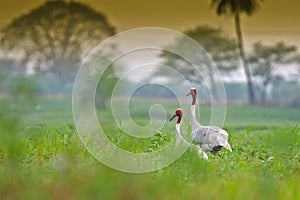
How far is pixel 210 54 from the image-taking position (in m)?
26.0

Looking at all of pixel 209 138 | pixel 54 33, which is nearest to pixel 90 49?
pixel 54 33

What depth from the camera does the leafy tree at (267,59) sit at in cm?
2569

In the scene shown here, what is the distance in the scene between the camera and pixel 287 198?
4.66 m

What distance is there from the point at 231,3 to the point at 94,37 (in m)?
5.07

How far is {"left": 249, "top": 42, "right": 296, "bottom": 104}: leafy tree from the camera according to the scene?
2569cm

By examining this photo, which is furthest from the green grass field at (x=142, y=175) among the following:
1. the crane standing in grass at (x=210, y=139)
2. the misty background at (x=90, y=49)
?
the misty background at (x=90, y=49)

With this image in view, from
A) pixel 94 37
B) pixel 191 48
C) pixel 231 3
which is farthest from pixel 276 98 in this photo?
pixel 191 48

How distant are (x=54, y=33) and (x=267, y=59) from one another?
827 centimetres

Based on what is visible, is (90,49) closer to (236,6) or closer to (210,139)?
(236,6)

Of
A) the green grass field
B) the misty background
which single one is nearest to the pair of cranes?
the green grass field

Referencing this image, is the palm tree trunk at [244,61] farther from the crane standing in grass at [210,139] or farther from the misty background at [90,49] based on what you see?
the crane standing in grass at [210,139]

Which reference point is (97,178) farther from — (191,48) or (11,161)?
(191,48)

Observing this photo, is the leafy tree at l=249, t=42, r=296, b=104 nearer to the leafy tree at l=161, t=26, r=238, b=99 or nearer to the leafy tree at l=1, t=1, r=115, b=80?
the leafy tree at l=161, t=26, r=238, b=99

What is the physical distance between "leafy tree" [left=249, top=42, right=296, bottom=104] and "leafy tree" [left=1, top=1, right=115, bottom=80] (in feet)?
19.6
